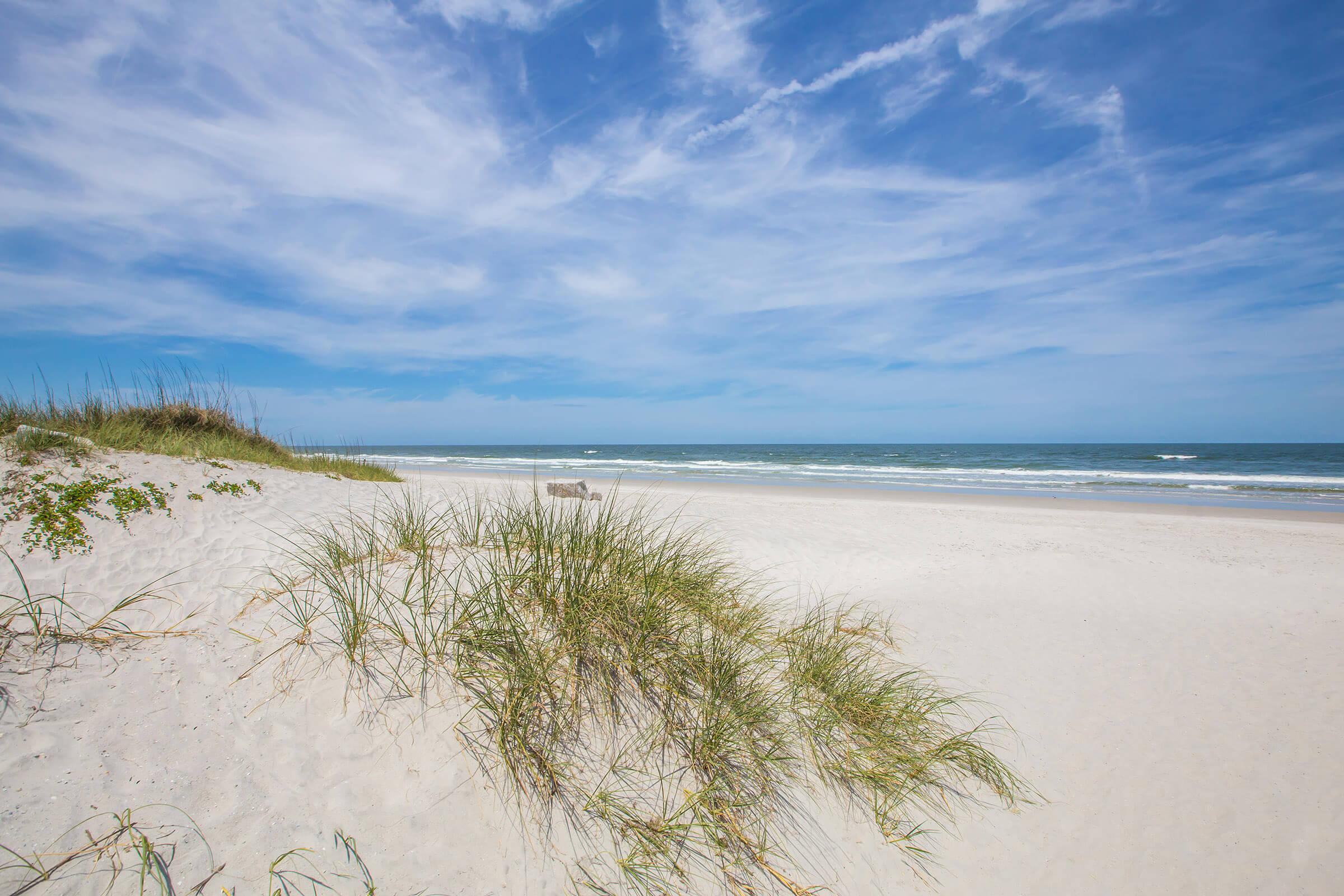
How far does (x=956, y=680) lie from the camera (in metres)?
4.74

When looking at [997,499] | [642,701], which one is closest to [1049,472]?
[997,499]

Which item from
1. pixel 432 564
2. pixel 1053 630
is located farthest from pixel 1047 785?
pixel 432 564

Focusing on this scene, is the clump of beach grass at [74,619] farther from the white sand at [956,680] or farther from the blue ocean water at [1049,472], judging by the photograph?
the blue ocean water at [1049,472]

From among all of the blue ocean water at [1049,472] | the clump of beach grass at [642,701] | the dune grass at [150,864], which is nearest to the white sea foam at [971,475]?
the blue ocean water at [1049,472]

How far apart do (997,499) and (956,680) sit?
50.6ft

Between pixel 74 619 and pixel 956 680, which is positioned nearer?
pixel 74 619

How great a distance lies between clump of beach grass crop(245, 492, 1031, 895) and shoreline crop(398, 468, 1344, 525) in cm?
1121

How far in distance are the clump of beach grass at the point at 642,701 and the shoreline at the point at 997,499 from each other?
11.2 metres

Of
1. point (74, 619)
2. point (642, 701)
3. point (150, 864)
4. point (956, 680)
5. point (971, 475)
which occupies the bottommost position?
point (956, 680)

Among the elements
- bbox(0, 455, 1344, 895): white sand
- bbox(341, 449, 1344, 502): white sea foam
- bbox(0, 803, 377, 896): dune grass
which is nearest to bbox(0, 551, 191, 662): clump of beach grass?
bbox(0, 455, 1344, 895): white sand

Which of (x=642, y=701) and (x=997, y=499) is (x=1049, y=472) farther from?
(x=642, y=701)

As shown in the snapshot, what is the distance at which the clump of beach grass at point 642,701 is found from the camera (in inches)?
115

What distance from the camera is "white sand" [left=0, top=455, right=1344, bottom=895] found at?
2.65 m

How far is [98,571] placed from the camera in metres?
4.59
